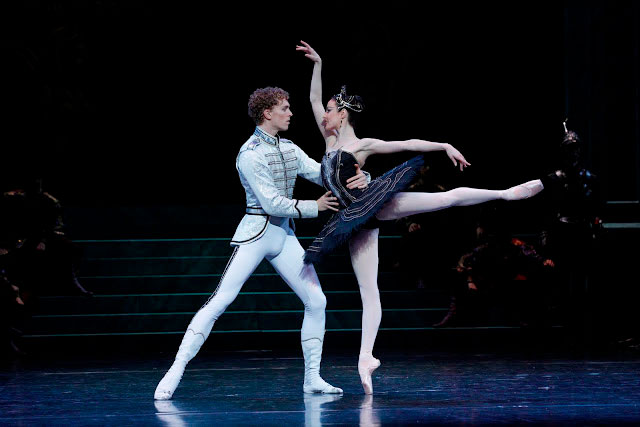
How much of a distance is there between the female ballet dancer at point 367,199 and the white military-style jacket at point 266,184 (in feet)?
0.60

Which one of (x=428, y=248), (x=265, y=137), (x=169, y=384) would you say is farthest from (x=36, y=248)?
(x=265, y=137)

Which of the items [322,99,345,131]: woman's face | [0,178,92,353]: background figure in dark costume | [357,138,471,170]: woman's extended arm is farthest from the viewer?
[0,178,92,353]: background figure in dark costume

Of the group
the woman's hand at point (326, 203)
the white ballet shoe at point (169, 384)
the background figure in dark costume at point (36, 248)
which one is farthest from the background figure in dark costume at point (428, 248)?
the white ballet shoe at point (169, 384)

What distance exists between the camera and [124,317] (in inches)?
305

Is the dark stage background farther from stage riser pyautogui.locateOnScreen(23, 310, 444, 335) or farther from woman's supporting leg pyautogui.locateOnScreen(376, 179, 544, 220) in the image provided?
woman's supporting leg pyautogui.locateOnScreen(376, 179, 544, 220)

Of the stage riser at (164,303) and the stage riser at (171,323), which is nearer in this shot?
the stage riser at (171,323)

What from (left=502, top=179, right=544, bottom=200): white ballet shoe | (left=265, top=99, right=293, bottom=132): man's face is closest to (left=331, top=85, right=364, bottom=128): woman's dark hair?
(left=265, top=99, right=293, bottom=132): man's face

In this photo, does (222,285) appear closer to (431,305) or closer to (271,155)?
(271,155)

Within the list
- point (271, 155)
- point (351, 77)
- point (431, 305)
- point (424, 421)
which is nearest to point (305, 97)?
point (351, 77)

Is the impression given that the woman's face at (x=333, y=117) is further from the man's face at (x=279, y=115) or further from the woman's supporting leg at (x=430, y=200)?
the woman's supporting leg at (x=430, y=200)

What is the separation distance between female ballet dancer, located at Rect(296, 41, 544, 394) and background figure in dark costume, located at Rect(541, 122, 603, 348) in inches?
122

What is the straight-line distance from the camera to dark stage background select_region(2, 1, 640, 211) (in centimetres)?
1053

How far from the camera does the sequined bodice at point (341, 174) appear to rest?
487 cm

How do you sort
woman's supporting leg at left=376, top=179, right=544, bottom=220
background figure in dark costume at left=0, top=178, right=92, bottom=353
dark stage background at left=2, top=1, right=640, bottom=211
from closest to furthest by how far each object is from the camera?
1. woman's supporting leg at left=376, top=179, right=544, bottom=220
2. background figure in dark costume at left=0, top=178, right=92, bottom=353
3. dark stage background at left=2, top=1, right=640, bottom=211
